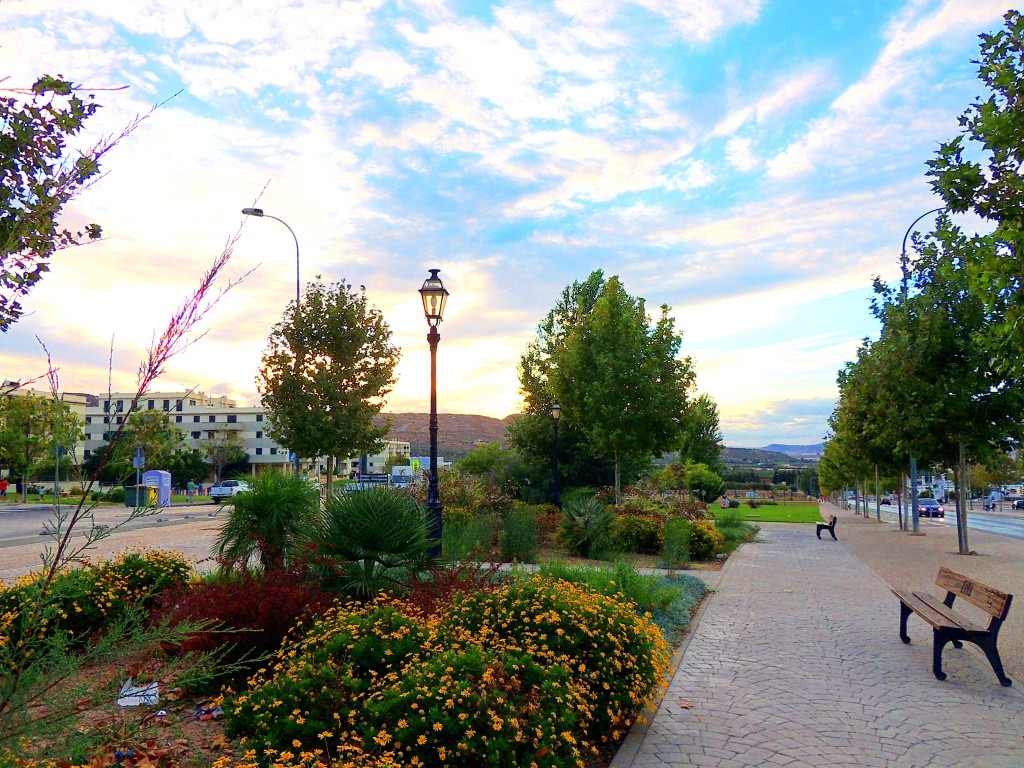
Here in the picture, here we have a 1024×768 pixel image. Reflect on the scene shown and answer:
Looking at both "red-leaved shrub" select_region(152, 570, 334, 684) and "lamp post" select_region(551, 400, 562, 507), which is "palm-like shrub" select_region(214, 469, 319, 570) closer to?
"red-leaved shrub" select_region(152, 570, 334, 684)

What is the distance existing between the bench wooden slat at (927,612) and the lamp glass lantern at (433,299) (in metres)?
7.04

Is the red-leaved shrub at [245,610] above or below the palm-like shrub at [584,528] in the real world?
above

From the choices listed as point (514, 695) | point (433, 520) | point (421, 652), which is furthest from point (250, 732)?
point (433, 520)

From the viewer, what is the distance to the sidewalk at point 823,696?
4770 mm

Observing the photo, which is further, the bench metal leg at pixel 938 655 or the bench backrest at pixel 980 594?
the bench metal leg at pixel 938 655

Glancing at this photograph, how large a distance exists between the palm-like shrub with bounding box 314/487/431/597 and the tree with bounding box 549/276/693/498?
1372 centimetres

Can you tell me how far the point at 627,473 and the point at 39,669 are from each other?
27242 millimetres

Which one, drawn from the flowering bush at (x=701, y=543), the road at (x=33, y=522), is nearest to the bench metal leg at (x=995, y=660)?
the flowering bush at (x=701, y=543)

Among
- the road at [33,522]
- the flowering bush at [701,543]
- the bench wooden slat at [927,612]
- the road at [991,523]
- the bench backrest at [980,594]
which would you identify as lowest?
the road at [991,523]

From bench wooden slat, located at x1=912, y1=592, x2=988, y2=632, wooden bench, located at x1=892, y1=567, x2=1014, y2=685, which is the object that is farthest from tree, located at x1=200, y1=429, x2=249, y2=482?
wooden bench, located at x1=892, y1=567, x2=1014, y2=685

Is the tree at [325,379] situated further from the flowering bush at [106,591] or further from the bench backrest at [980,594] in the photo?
the bench backrest at [980,594]

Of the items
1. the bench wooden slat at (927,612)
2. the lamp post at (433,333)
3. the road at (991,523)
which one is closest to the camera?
the bench wooden slat at (927,612)

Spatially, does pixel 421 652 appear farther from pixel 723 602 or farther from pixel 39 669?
pixel 723 602

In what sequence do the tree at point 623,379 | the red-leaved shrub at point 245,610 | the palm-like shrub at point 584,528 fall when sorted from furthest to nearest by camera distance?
1. the tree at point 623,379
2. the palm-like shrub at point 584,528
3. the red-leaved shrub at point 245,610
